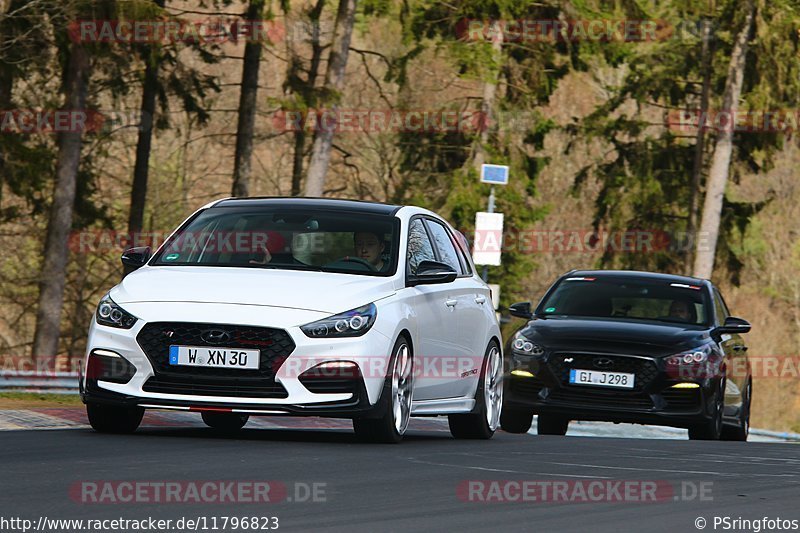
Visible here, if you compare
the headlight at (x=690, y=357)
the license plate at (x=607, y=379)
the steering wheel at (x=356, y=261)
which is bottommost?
the license plate at (x=607, y=379)

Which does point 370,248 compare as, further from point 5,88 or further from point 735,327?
point 5,88

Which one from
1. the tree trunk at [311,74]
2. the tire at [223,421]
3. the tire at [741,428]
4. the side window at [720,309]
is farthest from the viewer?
the tree trunk at [311,74]

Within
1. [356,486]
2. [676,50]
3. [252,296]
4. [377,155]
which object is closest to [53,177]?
[377,155]

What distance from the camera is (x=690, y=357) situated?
53.2 ft

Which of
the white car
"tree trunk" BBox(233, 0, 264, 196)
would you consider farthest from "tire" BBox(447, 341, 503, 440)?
"tree trunk" BBox(233, 0, 264, 196)

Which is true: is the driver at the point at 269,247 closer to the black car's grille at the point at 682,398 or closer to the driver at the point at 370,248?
the driver at the point at 370,248

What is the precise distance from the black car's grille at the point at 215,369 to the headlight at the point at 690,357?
6.02m

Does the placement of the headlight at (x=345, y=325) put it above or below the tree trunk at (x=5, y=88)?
below

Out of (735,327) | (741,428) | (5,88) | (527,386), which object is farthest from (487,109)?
(527,386)

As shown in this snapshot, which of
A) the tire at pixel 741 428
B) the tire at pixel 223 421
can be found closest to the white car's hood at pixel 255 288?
the tire at pixel 223 421

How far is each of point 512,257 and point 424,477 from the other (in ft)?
122

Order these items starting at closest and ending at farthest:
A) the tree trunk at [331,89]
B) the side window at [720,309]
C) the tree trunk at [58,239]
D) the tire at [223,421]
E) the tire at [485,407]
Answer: the tire at [223,421], the tire at [485,407], the side window at [720,309], the tree trunk at [331,89], the tree trunk at [58,239]

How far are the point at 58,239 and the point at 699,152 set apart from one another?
18.5 meters

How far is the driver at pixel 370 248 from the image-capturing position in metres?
12.4
